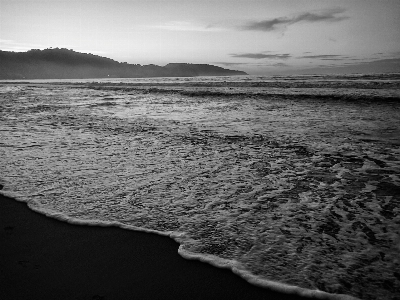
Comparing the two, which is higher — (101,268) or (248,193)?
(248,193)

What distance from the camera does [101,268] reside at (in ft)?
7.16

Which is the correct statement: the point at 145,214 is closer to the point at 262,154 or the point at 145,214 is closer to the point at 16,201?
the point at 16,201

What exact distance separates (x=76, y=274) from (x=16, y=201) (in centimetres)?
182

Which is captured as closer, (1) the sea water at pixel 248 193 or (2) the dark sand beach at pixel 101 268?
(2) the dark sand beach at pixel 101 268

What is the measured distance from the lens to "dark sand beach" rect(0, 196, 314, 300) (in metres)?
1.95

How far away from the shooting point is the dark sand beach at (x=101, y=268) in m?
1.95

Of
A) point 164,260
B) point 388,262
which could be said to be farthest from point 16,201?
point 388,262

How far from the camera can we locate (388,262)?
215 cm

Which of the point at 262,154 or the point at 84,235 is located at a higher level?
the point at 262,154

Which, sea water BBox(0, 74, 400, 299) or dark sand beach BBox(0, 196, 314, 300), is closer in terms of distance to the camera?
dark sand beach BBox(0, 196, 314, 300)

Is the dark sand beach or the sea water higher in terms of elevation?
the sea water

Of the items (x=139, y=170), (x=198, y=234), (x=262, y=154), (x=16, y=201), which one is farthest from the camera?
(x=262, y=154)

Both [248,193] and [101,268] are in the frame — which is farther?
[248,193]

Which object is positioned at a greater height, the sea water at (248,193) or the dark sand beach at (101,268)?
the sea water at (248,193)
